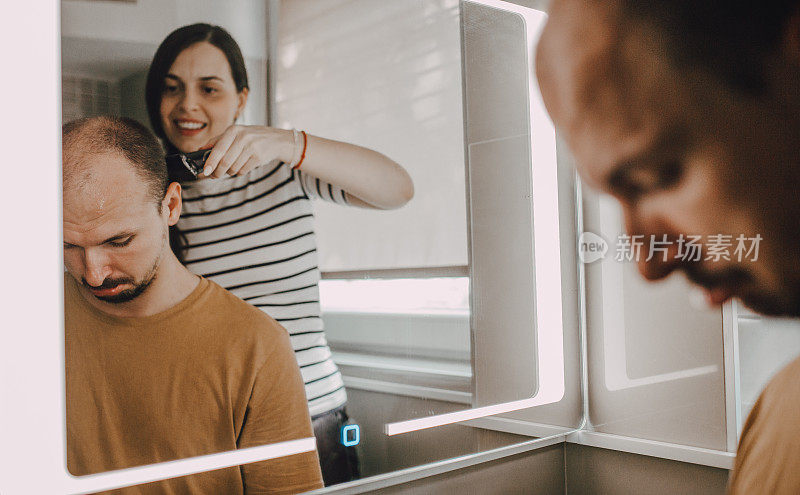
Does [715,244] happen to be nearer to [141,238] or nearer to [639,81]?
[639,81]

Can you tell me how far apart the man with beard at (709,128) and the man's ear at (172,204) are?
2.04 feet

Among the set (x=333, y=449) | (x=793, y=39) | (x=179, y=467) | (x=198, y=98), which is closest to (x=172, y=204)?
(x=198, y=98)

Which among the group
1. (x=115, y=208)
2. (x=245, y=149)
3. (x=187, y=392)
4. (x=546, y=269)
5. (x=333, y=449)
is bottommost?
(x=333, y=449)

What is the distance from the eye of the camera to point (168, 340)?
107 cm

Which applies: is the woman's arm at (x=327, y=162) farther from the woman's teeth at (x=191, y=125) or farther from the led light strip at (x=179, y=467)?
the led light strip at (x=179, y=467)

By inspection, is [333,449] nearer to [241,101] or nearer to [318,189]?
[318,189]

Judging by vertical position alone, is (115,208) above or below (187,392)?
above

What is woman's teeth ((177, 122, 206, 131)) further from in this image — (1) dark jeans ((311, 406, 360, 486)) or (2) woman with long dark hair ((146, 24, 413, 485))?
(1) dark jeans ((311, 406, 360, 486))

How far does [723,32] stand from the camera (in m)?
0.97

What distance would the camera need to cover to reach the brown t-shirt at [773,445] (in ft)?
2.97

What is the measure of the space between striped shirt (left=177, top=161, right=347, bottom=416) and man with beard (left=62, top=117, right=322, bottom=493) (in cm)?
3

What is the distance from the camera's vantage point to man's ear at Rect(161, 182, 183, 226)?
3.53 ft

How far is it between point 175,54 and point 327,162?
316 millimetres

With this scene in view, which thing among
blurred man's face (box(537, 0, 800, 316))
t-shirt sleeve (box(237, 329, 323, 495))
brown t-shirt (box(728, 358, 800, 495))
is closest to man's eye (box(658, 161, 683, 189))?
blurred man's face (box(537, 0, 800, 316))
